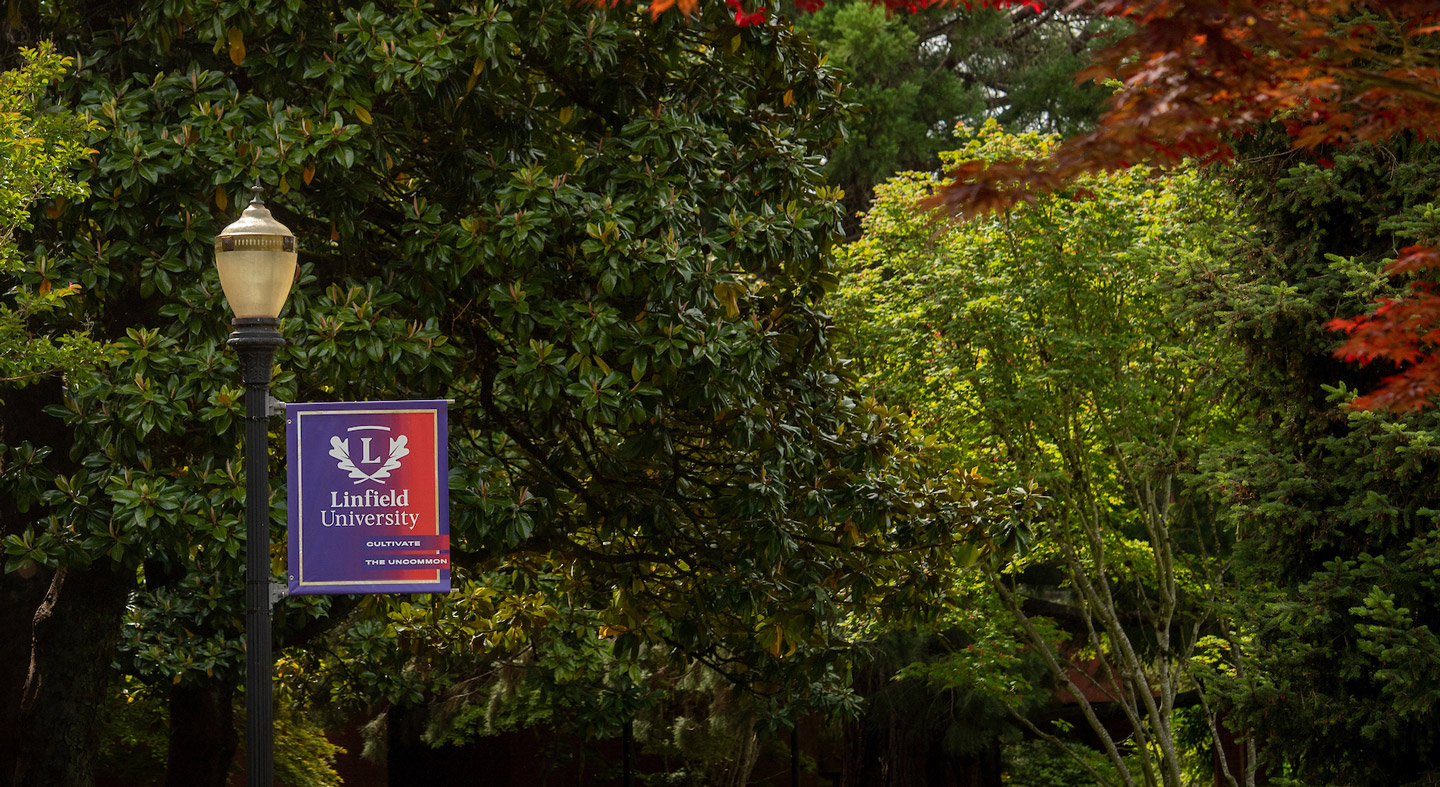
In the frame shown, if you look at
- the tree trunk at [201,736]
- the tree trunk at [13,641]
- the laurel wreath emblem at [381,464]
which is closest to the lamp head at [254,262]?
the laurel wreath emblem at [381,464]

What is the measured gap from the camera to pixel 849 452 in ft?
33.7

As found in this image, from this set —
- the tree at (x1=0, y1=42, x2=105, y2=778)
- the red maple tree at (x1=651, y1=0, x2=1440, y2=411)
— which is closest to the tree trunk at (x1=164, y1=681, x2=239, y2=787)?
the tree at (x1=0, y1=42, x2=105, y2=778)

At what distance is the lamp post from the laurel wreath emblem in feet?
1.02

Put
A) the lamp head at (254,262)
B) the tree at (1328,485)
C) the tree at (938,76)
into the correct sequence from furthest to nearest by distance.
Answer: the tree at (938,76) → the tree at (1328,485) → the lamp head at (254,262)

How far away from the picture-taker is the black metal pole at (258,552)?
19.3 ft

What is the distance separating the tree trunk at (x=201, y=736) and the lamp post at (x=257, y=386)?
20.0 feet

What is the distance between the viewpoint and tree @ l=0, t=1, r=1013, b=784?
27.8 feet

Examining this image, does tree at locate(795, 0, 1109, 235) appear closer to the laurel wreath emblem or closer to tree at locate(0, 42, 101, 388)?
tree at locate(0, 42, 101, 388)

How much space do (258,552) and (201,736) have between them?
21.8 feet

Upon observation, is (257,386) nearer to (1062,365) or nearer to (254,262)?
(254,262)

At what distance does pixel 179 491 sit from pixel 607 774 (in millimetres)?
17290

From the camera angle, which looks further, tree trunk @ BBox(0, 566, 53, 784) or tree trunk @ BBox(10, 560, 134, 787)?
tree trunk @ BBox(0, 566, 53, 784)

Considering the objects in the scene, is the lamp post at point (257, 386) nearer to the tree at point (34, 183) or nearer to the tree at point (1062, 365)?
the tree at point (34, 183)

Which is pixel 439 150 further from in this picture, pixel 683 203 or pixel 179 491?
pixel 179 491
